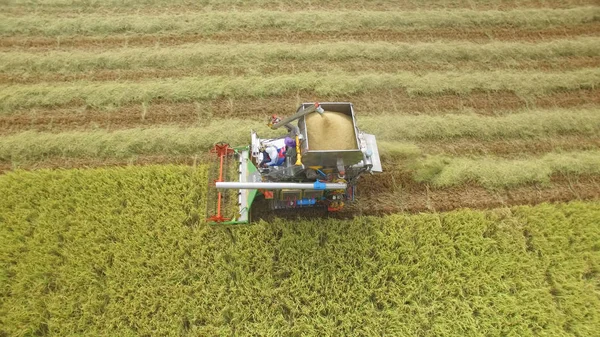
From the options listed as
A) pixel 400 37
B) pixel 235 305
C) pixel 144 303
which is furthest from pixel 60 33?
pixel 400 37

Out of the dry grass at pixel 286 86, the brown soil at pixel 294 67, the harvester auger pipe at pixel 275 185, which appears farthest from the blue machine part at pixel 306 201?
the brown soil at pixel 294 67

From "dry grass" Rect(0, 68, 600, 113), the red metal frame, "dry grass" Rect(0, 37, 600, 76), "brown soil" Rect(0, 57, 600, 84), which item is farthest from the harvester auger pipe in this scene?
"dry grass" Rect(0, 37, 600, 76)

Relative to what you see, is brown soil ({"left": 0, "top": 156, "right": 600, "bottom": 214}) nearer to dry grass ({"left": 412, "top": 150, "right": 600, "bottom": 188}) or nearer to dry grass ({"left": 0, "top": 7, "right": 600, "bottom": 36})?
Answer: dry grass ({"left": 412, "top": 150, "right": 600, "bottom": 188})

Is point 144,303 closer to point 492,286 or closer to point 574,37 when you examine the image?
point 492,286

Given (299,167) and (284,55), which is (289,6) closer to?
(284,55)

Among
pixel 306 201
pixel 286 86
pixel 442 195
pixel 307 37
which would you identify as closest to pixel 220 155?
pixel 306 201

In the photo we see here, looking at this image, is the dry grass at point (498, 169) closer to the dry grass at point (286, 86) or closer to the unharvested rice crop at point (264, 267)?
the unharvested rice crop at point (264, 267)

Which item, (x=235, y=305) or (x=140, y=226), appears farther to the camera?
(x=140, y=226)
